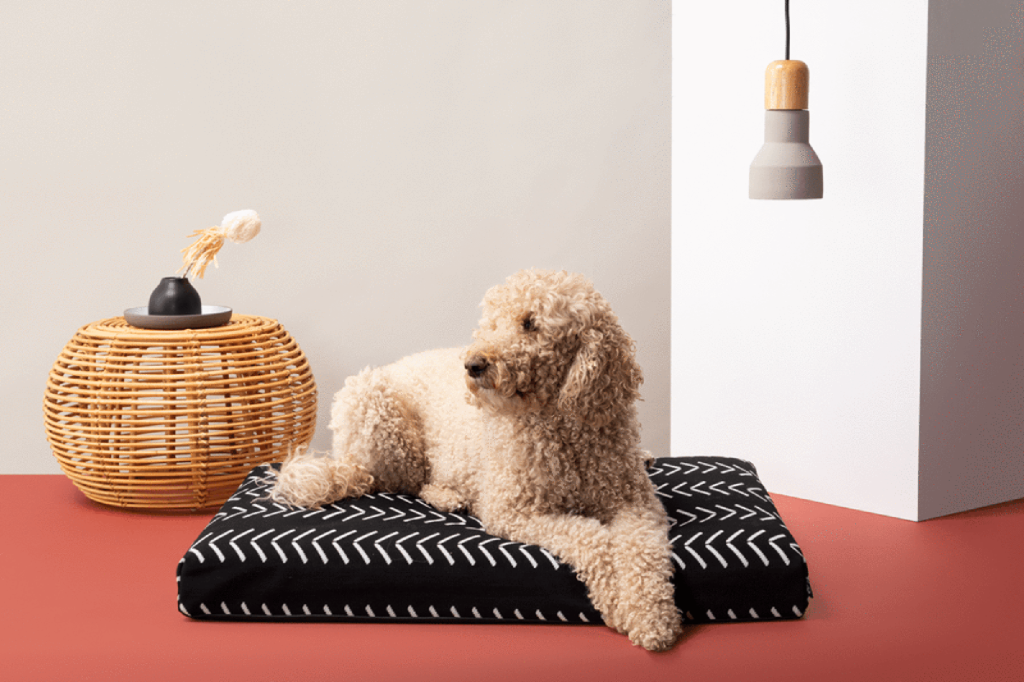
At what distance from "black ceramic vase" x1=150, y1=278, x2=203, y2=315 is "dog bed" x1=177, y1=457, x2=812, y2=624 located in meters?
0.81

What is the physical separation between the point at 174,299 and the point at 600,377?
1272 millimetres

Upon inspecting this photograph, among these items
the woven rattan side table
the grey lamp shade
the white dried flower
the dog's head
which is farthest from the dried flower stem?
the grey lamp shade

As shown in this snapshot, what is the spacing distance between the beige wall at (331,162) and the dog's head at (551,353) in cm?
168

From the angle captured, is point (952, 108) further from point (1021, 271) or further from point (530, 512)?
point (530, 512)

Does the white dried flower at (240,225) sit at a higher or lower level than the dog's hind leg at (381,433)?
higher

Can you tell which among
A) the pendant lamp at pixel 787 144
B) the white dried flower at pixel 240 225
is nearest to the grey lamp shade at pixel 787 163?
the pendant lamp at pixel 787 144

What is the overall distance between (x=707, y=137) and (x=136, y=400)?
5.38ft

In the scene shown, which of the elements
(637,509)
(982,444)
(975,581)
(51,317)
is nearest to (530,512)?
(637,509)

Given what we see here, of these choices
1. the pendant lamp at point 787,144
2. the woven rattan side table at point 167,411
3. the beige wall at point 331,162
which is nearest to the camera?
the pendant lamp at point 787,144

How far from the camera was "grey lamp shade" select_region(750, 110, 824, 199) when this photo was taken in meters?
2.28

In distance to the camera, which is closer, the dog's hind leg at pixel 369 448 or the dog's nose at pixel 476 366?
the dog's nose at pixel 476 366

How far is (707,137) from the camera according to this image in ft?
9.14

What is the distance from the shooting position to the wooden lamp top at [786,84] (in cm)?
228

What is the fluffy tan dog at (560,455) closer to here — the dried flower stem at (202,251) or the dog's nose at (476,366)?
the dog's nose at (476,366)
